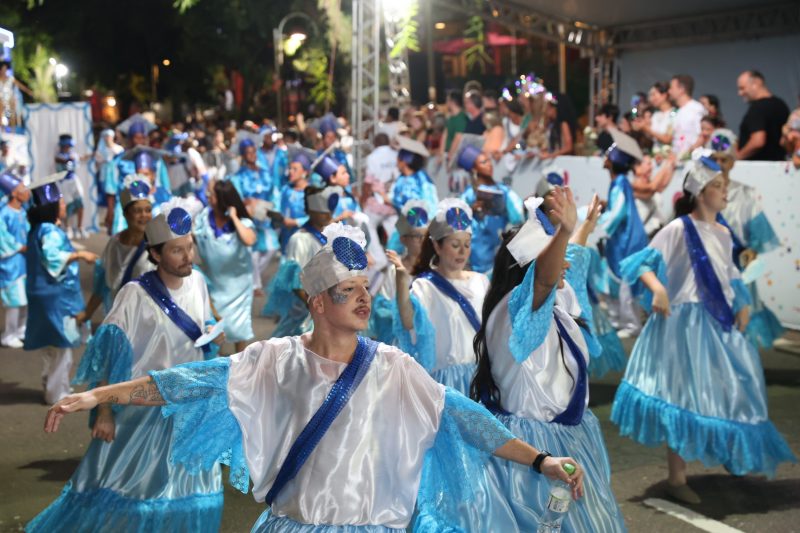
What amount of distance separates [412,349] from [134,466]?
1.63 m

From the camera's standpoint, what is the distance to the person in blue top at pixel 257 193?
14344mm

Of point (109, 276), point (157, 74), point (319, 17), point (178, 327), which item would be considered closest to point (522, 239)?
point (178, 327)

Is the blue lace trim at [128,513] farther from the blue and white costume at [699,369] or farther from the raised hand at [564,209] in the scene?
the blue and white costume at [699,369]

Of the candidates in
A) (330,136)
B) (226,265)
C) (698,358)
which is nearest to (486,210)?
(226,265)

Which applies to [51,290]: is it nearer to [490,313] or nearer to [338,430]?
[490,313]

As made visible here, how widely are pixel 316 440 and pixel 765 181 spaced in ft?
29.8

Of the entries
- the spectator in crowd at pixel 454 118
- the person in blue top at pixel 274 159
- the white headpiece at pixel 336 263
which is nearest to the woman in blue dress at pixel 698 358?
the white headpiece at pixel 336 263

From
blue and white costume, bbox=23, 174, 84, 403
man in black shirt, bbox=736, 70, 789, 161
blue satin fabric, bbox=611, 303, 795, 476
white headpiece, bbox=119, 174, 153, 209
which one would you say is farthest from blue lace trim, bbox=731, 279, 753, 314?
man in black shirt, bbox=736, 70, 789, 161

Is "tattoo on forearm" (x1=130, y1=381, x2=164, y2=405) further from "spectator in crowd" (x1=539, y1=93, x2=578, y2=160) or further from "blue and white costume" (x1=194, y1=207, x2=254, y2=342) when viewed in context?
"spectator in crowd" (x1=539, y1=93, x2=578, y2=160)

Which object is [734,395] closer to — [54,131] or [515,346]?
[515,346]

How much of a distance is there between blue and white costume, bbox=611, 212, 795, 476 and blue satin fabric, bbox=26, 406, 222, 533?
2.79 meters

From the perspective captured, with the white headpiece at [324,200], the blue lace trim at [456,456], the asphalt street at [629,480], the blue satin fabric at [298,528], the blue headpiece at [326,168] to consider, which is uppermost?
the blue headpiece at [326,168]

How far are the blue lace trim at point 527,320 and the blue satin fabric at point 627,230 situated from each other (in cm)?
647

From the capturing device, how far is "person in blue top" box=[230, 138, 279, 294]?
14.3m
